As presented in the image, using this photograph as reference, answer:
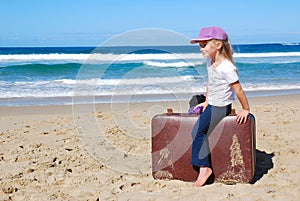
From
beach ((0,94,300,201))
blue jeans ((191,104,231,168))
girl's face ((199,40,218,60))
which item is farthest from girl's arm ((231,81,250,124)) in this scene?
beach ((0,94,300,201))

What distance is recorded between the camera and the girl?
11.3 feet

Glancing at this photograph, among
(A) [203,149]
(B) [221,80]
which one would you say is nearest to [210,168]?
(A) [203,149]

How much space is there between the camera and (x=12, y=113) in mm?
8109

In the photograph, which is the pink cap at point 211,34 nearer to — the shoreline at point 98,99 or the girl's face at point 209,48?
the girl's face at point 209,48

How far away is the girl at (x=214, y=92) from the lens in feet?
11.3

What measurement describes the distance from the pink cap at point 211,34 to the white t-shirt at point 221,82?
202 mm

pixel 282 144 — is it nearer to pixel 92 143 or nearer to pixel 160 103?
pixel 92 143

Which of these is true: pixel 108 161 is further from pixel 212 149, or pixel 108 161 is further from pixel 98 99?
pixel 98 99

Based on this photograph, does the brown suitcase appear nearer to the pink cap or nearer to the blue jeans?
the blue jeans

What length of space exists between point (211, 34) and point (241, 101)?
59 cm

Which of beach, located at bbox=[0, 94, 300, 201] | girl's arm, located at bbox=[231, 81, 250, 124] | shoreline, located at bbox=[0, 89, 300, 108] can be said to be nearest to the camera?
girl's arm, located at bbox=[231, 81, 250, 124]

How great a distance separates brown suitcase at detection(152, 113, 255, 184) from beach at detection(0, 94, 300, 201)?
0.10 meters

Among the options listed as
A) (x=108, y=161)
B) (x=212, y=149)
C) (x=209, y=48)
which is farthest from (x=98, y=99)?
(x=209, y=48)

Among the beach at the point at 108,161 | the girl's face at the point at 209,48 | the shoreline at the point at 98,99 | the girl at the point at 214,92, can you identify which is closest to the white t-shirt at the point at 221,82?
the girl at the point at 214,92
